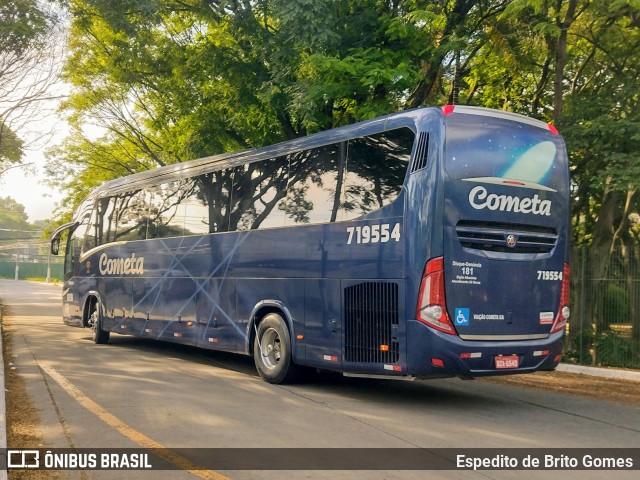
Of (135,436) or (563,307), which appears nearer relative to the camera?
(135,436)

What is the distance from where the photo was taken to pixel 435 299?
858 centimetres

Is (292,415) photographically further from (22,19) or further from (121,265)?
(22,19)

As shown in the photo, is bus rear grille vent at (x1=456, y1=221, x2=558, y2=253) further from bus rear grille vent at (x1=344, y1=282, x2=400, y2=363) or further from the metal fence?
the metal fence

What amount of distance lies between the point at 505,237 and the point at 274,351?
418cm

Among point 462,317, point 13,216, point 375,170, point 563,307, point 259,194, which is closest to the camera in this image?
point 462,317

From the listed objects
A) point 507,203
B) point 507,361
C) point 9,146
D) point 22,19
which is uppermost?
point 22,19

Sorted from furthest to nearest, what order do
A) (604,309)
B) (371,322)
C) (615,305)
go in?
(604,309)
(615,305)
(371,322)

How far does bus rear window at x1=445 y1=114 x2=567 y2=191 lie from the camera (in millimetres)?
8805

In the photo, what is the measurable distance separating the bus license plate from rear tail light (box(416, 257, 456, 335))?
32.0 inches

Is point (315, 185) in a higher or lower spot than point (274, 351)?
higher

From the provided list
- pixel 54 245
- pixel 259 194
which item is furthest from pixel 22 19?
pixel 259 194

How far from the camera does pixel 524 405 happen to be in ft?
32.3

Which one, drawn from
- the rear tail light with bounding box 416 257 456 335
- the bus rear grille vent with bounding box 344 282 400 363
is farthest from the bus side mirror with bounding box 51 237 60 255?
the rear tail light with bounding box 416 257 456 335

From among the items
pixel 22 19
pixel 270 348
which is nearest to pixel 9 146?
pixel 22 19
